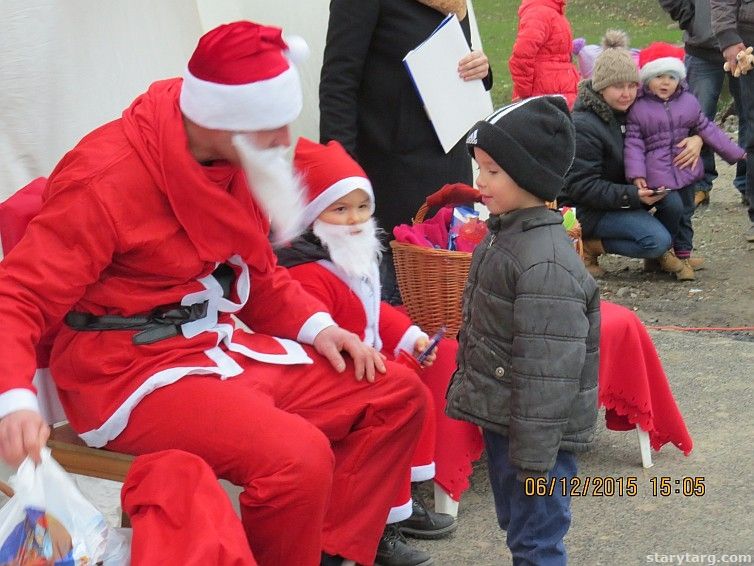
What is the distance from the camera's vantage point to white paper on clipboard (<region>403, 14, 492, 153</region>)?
3719mm

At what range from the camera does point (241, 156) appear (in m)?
2.47

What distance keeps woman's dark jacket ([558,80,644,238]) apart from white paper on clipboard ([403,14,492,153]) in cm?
223

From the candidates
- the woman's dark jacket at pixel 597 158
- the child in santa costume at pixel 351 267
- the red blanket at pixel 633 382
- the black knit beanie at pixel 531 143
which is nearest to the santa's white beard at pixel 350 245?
the child in santa costume at pixel 351 267

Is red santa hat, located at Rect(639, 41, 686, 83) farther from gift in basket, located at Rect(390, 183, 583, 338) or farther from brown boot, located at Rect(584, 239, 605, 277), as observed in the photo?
gift in basket, located at Rect(390, 183, 583, 338)

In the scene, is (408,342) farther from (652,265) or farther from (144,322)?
(652,265)

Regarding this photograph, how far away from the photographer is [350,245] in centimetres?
309

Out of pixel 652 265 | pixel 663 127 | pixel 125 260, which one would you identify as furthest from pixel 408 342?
pixel 652 265

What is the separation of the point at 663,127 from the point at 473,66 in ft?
8.53

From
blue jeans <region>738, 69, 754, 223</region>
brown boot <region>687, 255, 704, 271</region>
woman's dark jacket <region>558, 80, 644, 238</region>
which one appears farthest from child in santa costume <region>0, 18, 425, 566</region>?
blue jeans <region>738, 69, 754, 223</region>

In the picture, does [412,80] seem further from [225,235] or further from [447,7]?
[225,235]

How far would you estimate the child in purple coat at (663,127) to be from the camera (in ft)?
20.1

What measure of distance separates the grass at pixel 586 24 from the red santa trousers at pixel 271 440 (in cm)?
1231

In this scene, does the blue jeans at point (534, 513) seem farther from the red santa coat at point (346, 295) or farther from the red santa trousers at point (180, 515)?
the red santa trousers at point (180, 515)

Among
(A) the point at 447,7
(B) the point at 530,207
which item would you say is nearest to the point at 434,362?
(B) the point at 530,207
